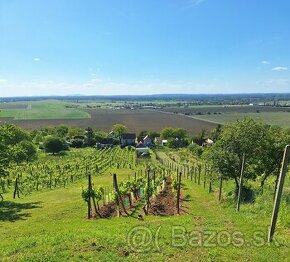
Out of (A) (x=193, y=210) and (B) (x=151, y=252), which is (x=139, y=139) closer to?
(A) (x=193, y=210)

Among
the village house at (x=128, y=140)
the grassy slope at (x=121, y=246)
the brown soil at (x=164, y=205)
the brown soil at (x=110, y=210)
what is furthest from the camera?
the village house at (x=128, y=140)

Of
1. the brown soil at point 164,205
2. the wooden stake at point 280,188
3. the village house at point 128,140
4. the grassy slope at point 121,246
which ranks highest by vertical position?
the wooden stake at point 280,188

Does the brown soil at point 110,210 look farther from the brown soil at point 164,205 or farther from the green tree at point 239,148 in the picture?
the green tree at point 239,148

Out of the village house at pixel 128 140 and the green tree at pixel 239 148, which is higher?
the green tree at pixel 239 148

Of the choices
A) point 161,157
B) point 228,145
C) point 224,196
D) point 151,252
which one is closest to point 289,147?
point 151,252

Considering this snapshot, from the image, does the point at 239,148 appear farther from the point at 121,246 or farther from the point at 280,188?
the point at 121,246

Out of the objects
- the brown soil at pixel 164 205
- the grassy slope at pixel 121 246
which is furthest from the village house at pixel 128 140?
the grassy slope at pixel 121 246

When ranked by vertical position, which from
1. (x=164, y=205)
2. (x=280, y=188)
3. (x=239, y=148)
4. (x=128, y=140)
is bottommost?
(x=128, y=140)

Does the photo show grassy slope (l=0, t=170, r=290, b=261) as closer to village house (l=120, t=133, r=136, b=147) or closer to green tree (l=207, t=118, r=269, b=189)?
green tree (l=207, t=118, r=269, b=189)

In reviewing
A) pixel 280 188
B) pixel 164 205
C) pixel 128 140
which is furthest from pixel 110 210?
pixel 128 140

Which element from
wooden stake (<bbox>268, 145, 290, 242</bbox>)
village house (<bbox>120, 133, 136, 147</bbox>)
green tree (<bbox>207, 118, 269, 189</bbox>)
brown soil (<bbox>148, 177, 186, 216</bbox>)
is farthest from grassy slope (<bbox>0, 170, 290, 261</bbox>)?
village house (<bbox>120, 133, 136, 147</bbox>)
